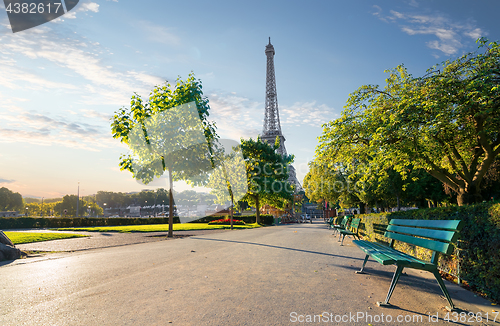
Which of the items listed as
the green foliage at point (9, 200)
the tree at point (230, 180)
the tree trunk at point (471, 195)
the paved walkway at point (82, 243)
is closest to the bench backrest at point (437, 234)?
the tree trunk at point (471, 195)

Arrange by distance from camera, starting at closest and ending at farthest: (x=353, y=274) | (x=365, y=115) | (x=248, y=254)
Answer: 1. (x=353, y=274)
2. (x=248, y=254)
3. (x=365, y=115)

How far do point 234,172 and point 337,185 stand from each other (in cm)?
1359

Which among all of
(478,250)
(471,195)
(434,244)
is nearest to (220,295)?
(434,244)

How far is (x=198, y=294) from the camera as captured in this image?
4.61 m

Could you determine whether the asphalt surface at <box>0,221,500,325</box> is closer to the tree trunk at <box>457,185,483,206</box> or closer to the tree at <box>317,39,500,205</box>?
the tree at <box>317,39,500,205</box>

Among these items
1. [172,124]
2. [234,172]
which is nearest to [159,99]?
[172,124]

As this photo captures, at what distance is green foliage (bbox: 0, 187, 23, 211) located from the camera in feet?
313

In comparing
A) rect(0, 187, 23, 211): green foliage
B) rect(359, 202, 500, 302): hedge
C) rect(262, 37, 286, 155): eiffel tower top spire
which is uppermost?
rect(262, 37, 286, 155): eiffel tower top spire

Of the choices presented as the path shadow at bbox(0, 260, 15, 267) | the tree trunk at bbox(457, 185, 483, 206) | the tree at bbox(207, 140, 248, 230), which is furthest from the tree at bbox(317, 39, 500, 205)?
the tree at bbox(207, 140, 248, 230)

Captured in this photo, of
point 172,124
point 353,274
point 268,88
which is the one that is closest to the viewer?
point 353,274

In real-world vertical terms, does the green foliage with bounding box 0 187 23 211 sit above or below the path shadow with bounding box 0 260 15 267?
above

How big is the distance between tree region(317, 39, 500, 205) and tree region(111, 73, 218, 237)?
697 centimetres

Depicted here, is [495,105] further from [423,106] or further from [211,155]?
[211,155]

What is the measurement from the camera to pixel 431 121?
30.0 feet
